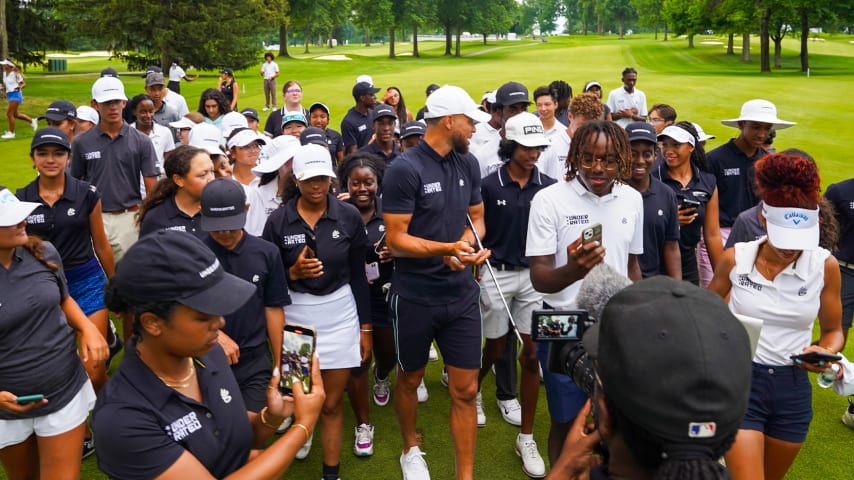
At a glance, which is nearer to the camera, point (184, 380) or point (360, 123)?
point (184, 380)

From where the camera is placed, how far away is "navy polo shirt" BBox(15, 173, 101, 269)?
18.1ft

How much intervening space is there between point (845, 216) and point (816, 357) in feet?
8.21

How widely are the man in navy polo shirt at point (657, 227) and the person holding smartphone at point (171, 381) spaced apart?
10.7 feet

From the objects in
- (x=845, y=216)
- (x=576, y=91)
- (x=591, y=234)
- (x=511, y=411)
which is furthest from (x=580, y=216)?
(x=576, y=91)

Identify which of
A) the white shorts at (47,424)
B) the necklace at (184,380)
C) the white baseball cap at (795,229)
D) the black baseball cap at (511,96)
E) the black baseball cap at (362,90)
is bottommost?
the white shorts at (47,424)

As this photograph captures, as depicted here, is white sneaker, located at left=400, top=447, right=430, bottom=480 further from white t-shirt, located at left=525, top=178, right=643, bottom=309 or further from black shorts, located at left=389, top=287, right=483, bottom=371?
white t-shirt, located at left=525, top=178, right=643, bottom=309

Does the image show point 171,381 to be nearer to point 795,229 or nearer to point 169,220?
point 169,220

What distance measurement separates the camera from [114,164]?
7430mm

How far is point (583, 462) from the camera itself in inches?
82.5

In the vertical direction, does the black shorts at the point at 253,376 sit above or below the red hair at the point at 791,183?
below

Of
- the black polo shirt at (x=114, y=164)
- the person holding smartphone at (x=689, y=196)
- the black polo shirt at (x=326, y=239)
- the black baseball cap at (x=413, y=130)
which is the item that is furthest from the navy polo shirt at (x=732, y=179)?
the black polo shirt at (x=114, y=164)

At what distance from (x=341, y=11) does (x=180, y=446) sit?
61165 millimetres

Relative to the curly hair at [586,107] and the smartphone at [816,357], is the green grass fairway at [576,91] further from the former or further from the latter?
the curly hair at [586,107]

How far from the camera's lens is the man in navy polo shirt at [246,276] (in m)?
4.39
